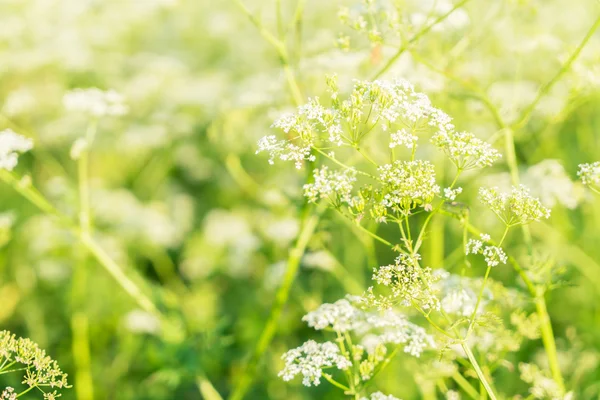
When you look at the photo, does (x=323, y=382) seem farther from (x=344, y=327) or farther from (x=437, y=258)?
(x=344, y=327)

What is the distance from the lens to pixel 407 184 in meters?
2.29

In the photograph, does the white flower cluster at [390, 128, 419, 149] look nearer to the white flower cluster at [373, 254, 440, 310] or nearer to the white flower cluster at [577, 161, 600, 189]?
the white flower cluster at [373, 254, 440, 310]

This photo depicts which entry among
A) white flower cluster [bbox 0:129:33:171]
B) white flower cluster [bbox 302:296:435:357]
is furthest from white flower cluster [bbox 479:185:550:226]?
white flower cluster [bbox 0:129:33:171]

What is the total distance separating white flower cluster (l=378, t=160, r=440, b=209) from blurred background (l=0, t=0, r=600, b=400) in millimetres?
1043

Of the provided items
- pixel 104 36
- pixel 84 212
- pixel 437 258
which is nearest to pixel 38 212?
pixel 104 36

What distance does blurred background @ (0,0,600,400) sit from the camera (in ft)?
14.0

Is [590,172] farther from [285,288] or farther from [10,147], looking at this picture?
[10,147]

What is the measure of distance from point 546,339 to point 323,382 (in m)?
3.28

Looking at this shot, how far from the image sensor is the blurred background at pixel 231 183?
4.25 meters

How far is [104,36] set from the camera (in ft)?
28.2

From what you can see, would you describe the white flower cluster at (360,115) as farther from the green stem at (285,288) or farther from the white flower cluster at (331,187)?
the green stem at (285,288)

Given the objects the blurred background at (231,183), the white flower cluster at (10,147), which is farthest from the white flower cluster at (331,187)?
the white flower cluster at (10,147)

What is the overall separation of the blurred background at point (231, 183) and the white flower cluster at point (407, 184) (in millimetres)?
1043

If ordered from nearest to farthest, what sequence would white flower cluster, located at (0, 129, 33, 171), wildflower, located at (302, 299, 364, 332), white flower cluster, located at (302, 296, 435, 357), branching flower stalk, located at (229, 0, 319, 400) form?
white flower cluster, located at (302, 296, 435, 357), wildflower, located at (302, 299, 364, 332), white flower cluster, located at (0, 129, 33, 171), branching flower stalk, located at (229, 0, 319, 400)
